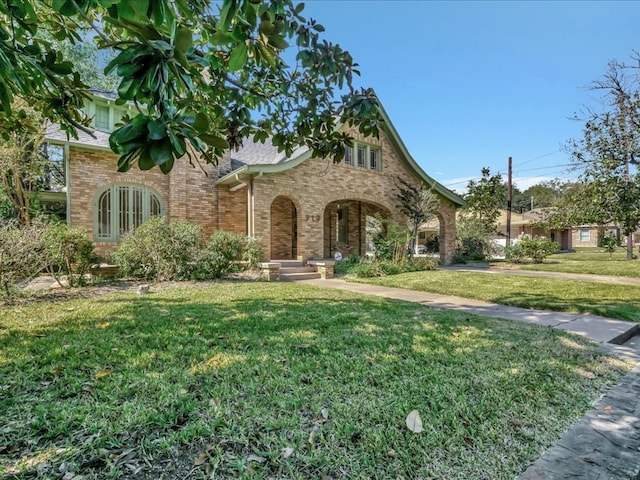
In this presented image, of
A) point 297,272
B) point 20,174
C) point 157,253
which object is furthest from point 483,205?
point 20,174

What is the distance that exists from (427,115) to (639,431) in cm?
1750

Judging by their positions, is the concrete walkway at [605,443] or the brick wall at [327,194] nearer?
the concrete walkway at [605,443]

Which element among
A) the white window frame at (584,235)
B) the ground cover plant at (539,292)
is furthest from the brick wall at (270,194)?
the white window frame at (584,235)

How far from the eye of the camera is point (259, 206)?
11.5 metres

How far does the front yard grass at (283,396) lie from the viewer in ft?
6.14

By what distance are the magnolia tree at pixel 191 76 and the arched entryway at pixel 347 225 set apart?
1218 centimetres

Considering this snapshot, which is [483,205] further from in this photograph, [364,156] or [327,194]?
[327,194]

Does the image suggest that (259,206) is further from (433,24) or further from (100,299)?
(433,24)

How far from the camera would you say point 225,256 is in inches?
396

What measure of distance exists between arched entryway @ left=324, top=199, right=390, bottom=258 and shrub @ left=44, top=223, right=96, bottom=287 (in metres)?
10.3

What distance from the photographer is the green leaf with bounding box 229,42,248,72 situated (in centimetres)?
198

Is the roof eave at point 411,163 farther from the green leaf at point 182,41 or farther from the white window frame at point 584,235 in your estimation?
the white window frame at point 584,235

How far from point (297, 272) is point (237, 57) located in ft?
32.4

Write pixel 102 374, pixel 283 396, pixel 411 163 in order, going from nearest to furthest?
pixel 283 396, pixel 102 374, pixel 411 163
